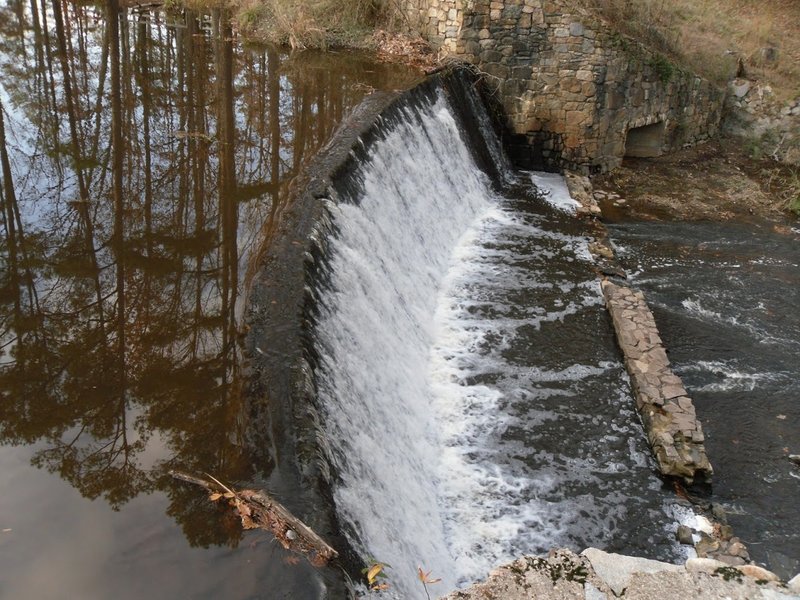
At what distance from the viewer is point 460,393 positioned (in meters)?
6.80

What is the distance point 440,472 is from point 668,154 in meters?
10.8

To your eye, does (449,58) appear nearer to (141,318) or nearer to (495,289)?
(495,289)

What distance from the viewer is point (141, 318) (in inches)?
207

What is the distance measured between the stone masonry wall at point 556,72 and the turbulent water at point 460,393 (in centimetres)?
323

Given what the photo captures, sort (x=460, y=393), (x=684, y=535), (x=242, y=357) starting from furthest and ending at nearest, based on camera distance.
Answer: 1. (x=460, y=393)
2. (x=684, y=535)
3. (x=242, y=357)

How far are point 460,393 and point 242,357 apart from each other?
107 inches

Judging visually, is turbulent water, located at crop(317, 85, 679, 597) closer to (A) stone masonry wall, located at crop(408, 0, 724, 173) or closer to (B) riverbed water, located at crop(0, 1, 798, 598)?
(B) riverbed water, located at crop(0, 1, 798, 598)

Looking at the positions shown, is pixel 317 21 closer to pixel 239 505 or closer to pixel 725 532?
pixel 725 532

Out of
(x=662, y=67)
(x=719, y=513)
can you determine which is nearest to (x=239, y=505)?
(x=719, y=513)

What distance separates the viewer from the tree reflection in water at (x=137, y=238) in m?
4.18

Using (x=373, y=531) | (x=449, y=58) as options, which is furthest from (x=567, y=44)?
(x=373, y=531)

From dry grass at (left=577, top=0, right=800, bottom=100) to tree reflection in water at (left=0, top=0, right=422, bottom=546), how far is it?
18.6 feet

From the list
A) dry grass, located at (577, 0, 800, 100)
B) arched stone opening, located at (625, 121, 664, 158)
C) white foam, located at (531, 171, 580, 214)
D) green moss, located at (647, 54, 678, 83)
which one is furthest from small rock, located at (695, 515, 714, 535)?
dry grass, located at (577, 0, 800, 100)

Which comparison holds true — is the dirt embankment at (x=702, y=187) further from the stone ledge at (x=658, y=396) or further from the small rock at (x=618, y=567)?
the small rock at (x=618, y=567)
